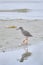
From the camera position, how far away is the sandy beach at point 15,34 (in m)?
3.11

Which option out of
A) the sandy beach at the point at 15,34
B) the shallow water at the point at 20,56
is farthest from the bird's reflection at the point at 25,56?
the sandy beach at the point at 15,34

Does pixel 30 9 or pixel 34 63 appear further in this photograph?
pixel 30 9

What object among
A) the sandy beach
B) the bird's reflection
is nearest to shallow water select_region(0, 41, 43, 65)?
the bird's reflection

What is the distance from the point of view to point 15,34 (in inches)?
141

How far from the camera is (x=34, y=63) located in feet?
7.95

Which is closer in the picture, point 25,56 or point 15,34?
point 25,56

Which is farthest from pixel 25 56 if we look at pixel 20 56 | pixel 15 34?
pixel 15 34

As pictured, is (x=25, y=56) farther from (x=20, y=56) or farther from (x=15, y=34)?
(x=15, y=34)

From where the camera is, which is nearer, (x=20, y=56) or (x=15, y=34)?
(x=20, y=56)

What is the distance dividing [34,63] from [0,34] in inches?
48.4

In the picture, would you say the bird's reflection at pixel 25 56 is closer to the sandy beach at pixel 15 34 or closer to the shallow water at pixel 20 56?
the shallow water at pixel 20 56

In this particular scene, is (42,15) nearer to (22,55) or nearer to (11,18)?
(11,18)

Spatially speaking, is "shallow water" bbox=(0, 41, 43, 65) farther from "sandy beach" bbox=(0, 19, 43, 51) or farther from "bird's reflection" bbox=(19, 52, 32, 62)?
"sandy beach" bbox=(0, 19, 43, 51)

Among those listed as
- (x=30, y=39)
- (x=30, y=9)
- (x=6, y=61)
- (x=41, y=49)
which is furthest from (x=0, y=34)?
(x=30, y=9)
